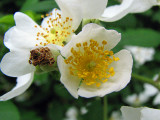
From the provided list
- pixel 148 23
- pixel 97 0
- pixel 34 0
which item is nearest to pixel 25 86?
pixel 97 0

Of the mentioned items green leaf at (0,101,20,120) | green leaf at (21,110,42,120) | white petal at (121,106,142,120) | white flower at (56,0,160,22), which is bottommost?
green leaf at (21,110,42,120)

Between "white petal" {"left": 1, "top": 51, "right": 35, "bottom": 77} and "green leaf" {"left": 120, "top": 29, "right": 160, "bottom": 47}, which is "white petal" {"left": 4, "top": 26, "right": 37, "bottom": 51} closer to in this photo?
"white petal" {"left": 1, "top": 51, "right": 35, "bottom": 77}

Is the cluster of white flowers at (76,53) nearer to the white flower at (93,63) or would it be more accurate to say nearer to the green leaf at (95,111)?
the white flower at (93,63)

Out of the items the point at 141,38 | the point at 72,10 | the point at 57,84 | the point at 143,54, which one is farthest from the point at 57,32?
the point at 143,54

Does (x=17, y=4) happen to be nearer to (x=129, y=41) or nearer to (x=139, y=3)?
(x=129, y=41)

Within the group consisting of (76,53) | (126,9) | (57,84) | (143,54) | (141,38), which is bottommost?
(143,54)

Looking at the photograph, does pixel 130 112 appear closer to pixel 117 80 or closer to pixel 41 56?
pixel 117 80

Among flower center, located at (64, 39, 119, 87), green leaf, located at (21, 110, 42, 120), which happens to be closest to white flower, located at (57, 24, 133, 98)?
flower center, located at (64, 39, 119, 87)
